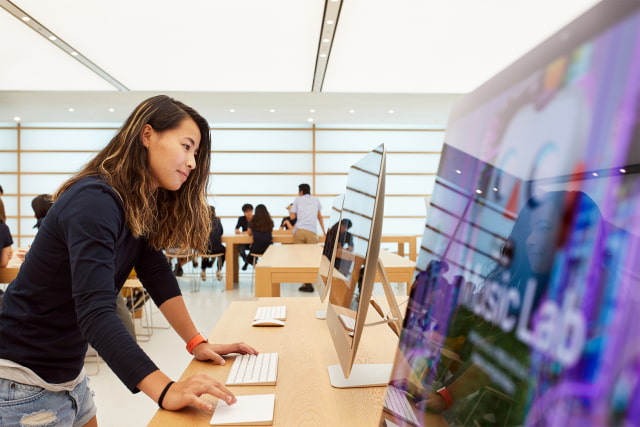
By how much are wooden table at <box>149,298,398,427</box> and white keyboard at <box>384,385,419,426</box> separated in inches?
9.7

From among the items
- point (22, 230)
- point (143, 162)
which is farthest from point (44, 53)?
point (143, 162)

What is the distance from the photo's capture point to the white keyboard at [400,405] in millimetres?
447

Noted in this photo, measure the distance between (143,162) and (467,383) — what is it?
2.84 ft

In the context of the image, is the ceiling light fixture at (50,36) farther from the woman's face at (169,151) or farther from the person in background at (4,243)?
the woman's face at (169,151)

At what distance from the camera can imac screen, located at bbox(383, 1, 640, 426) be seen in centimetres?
23

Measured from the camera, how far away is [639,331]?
0.21m

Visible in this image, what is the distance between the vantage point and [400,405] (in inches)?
18.6

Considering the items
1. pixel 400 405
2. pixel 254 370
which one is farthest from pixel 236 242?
pixel 400 405

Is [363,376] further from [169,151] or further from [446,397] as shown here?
[169,151]

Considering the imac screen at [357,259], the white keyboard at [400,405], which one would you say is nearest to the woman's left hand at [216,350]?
the imac screen at [357,259]

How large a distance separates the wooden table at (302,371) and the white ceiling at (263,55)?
222cm

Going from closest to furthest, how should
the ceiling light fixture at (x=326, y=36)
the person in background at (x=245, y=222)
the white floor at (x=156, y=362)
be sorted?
1. the white floor at (x=156, y=362)
2. the ceiling light fixture at (x=326, y=36)
3. the person in background at (x=245, y=222)

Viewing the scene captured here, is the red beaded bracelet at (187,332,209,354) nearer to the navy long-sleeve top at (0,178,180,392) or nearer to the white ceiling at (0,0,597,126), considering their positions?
the navy long-sleeve top at (0,178,180,392)

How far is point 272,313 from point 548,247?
1.26 meters
